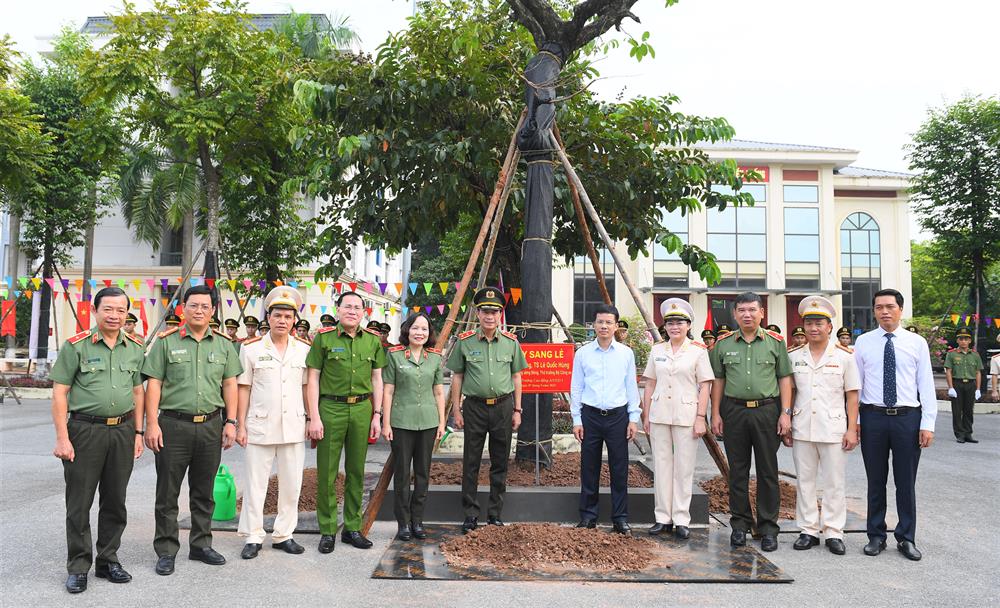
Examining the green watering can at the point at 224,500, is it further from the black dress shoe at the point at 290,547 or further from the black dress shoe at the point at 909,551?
the black dress shoe at the point at 909,551

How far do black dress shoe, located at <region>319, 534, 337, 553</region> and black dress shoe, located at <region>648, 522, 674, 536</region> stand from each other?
2.48 meters

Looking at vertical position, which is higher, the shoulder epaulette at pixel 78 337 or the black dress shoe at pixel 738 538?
the shoulder epaulette at pixel 78 337

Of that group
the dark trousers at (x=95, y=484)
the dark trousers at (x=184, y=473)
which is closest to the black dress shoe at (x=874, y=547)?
the dark trousers at (x=184, y=473)

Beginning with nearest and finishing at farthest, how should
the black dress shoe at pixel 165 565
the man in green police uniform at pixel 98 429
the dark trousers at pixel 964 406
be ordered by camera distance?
the man in green police uniform at pixel 98 429 → the black dress shoe at pixel 165 565 → the dark trousers at pixel 964 406

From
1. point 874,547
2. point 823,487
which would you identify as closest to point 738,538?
point 823,487

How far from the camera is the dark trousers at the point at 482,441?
5559 mm

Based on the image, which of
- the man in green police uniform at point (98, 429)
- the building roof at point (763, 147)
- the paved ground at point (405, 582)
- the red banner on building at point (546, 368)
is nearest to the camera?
the paved ground at point (405, 582)

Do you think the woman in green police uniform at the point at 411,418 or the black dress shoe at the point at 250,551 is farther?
the woman in green police uniform at the point at 411,418

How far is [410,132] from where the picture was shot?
9.22 m

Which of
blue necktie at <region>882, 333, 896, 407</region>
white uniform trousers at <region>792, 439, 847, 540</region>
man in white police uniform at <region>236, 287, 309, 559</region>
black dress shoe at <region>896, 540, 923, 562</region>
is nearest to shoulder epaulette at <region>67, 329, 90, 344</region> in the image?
man in white police uniform at <region>236, 287, 309, 559</region>

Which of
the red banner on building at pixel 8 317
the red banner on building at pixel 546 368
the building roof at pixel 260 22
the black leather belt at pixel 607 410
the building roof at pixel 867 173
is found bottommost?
the black leather belt at pixel 607 410

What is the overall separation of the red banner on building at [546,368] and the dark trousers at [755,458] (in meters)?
1.53

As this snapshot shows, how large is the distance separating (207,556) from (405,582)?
4.72ft

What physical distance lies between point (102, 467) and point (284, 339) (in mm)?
1421
